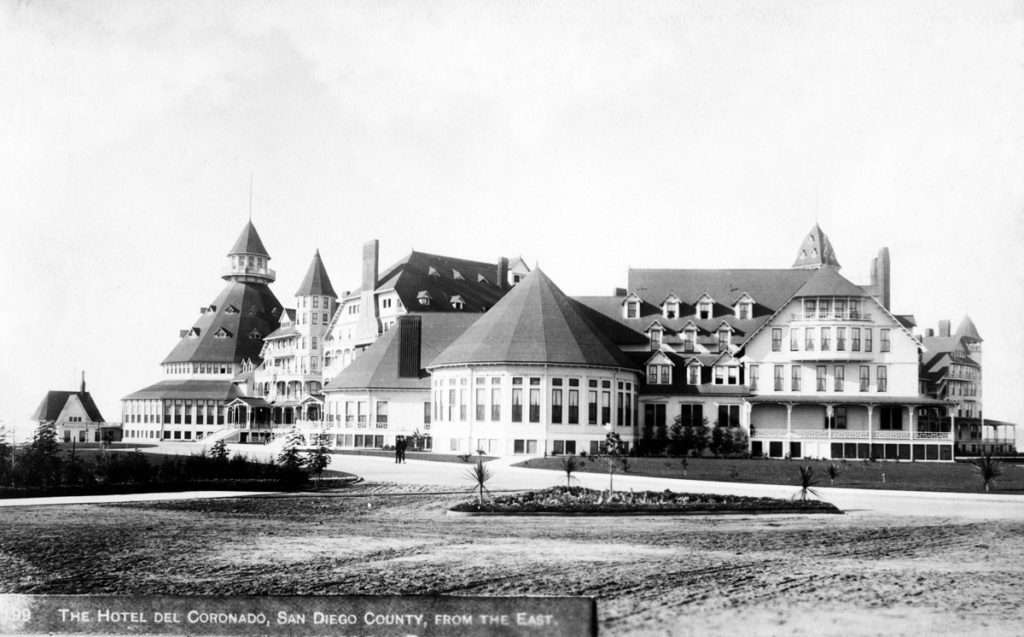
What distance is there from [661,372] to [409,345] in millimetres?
12732

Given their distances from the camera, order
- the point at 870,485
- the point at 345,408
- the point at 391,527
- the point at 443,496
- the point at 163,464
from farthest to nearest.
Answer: the point at 345,408, the point at 870,485, the point at 163,464, the point at 443,496, the point at 391,527

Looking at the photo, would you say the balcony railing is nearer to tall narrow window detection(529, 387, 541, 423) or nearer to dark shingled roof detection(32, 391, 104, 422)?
tall narrow window detection(529, 387, 541, 423)

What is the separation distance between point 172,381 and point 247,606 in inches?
2015

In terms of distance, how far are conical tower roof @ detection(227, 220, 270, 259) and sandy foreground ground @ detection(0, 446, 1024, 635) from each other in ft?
17.7

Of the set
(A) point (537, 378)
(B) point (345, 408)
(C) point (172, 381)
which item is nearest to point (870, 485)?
(A) point (537, 378)

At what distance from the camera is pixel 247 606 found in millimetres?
12750

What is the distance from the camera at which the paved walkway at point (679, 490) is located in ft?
62.0

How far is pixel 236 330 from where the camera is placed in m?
59.3

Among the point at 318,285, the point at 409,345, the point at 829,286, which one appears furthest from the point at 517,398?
the point at 318,285

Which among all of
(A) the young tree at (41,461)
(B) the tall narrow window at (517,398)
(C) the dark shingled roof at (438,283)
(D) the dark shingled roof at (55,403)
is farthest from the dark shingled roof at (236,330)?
(A) the young tree at (41,461)

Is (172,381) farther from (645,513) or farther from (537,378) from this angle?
(645,513)

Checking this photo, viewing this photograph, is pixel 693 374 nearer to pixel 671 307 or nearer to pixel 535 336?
pixel 671 307

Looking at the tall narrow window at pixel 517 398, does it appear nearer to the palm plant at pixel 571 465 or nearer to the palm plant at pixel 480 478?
the palm plant at pixel 571 465

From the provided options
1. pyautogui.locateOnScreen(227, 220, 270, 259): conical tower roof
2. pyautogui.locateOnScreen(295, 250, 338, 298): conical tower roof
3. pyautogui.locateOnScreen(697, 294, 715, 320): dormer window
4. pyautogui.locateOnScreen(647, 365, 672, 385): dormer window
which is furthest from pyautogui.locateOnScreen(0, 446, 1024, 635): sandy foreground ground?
pyautogui.locateOnScreen(295, 250, 338, 298): conical tower roof
